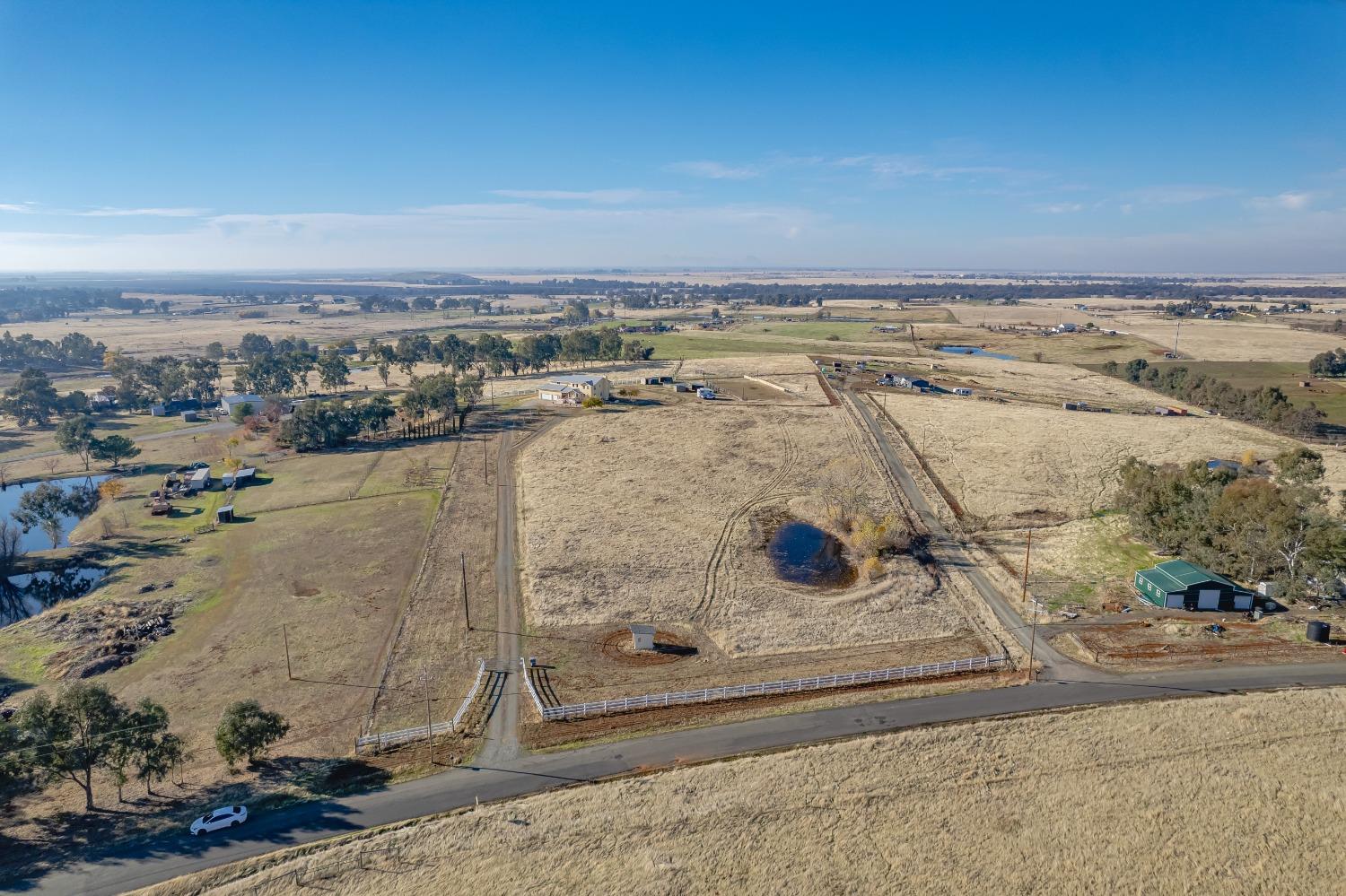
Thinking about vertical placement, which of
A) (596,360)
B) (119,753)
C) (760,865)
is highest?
(596,360)

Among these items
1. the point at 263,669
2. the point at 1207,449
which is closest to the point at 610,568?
the point at 263,669

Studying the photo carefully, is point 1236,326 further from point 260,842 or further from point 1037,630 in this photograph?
point 260,842

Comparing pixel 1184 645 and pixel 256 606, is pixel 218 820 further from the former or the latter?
pixel 1184 645

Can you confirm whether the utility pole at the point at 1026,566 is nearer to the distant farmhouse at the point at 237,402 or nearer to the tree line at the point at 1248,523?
the tree line at the point at 1248,523

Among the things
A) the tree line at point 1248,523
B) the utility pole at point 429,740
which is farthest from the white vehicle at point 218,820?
the tree line at point 1248,523

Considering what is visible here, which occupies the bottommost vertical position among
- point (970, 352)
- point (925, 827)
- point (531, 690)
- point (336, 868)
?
point (925, 827)

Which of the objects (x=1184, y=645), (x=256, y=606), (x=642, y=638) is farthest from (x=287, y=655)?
(x=1184, y=645)
